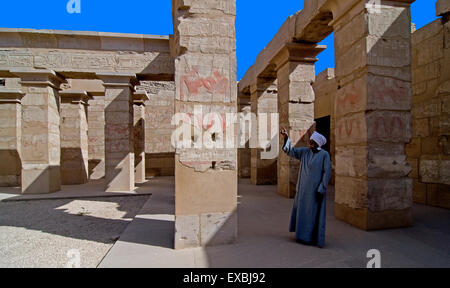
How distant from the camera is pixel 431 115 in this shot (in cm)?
498

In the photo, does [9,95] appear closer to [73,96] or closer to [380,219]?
[73,96]

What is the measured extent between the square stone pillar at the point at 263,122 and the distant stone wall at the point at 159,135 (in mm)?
5369

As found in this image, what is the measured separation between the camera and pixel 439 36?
482cm

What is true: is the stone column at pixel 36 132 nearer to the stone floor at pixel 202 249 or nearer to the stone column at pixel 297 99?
the stone floor at pixel 202 249

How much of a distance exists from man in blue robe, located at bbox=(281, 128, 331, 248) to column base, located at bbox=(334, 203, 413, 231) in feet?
3.35

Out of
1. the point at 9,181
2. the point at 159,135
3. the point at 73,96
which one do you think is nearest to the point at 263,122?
the point at 159,135

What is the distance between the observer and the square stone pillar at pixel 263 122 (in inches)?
314

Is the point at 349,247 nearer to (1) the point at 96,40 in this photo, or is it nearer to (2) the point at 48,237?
(2) the point at 48,237

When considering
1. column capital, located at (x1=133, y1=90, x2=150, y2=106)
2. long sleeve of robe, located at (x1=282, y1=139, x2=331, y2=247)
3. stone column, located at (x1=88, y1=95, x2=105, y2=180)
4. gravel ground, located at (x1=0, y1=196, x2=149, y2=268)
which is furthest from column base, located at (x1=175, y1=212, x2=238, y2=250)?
stone column, located at (x1=88, y1=95, x2=105, y2=180)

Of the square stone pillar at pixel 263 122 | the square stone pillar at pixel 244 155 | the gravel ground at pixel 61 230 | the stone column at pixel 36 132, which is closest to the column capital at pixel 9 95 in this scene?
the stone column at pixel 36 132

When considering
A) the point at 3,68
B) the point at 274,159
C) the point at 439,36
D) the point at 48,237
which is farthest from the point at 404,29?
the point at 3,68

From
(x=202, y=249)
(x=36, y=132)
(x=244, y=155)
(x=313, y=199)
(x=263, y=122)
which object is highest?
(x=263, y=122)

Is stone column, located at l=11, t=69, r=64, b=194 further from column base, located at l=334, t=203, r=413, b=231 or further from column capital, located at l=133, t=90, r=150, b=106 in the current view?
column base, located at l=334, t=203, r=413, b=231

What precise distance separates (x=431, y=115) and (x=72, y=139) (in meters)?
10.8
